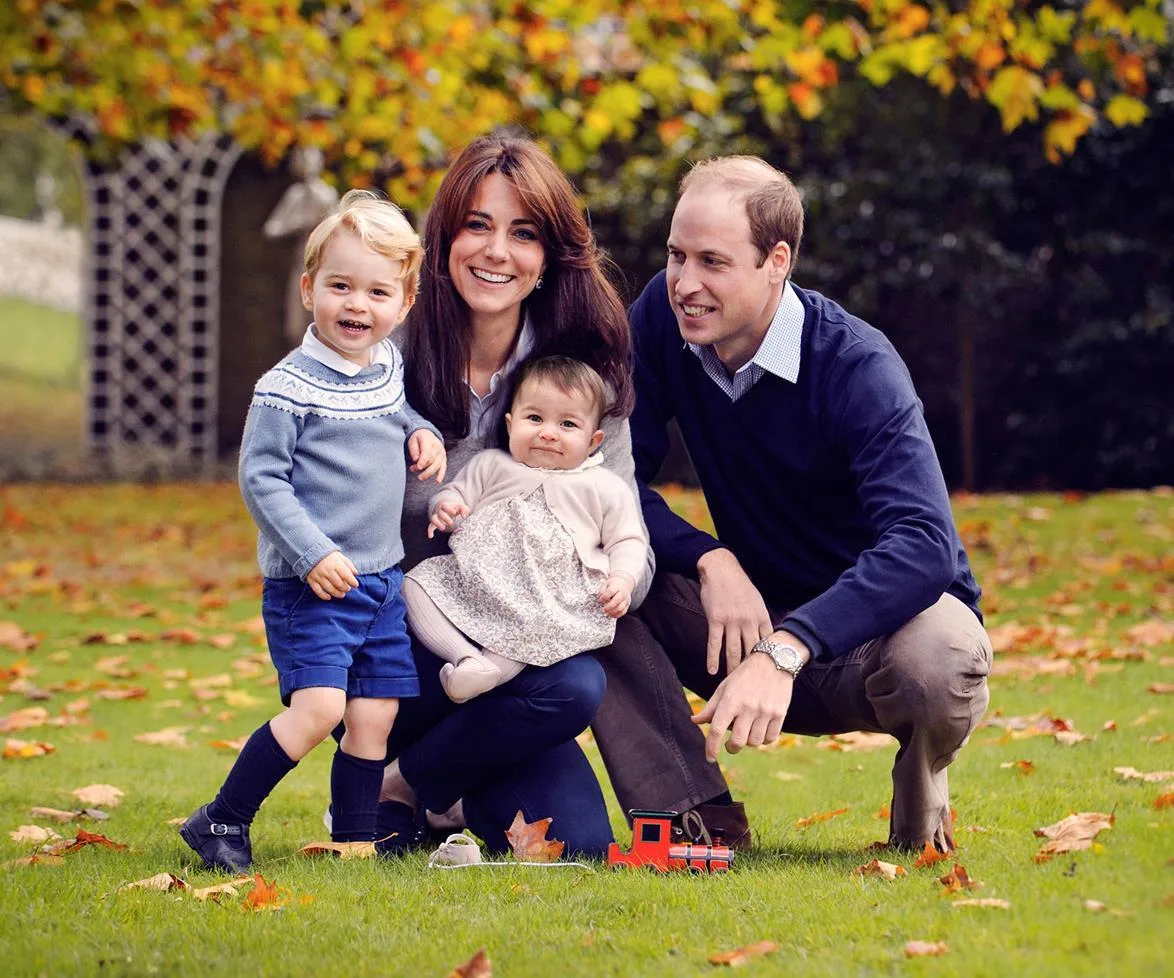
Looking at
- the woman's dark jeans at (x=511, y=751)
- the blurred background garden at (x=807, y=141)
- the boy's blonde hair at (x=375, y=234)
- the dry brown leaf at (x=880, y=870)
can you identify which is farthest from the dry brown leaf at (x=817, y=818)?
the blurred background garden at (x=807, y=141)

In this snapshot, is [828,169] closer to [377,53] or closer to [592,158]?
[592,158]

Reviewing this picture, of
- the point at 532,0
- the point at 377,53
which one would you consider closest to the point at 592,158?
the point at 377,53

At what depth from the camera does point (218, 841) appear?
11.5 ft

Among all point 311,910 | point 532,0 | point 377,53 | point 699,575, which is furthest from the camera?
point 377,53

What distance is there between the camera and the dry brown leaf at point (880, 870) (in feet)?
10.6

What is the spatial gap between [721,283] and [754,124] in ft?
31.5

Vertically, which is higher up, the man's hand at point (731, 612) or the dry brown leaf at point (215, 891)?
the man's hand at point (731, 612)

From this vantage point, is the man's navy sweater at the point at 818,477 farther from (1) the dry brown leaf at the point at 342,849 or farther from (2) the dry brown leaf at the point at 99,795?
(2) the dry brown leaf at the point at 99,795

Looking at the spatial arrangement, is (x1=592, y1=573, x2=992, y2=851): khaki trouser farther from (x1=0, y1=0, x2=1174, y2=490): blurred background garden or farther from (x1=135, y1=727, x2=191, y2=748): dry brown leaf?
(x1=0, y1=0, x2=1174, y2=490): blurred background garden

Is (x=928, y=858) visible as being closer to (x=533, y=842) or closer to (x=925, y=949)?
(x=925, y=949)

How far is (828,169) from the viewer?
12562mm

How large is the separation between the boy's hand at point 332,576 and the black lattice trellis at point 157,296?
12.6 meters

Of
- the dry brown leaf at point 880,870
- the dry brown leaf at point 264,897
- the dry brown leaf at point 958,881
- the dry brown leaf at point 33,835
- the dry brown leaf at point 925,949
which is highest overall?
the dry brown leaf at point 925,949

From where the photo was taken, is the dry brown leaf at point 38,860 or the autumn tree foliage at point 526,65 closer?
the dry brown leaf at point 38,860
